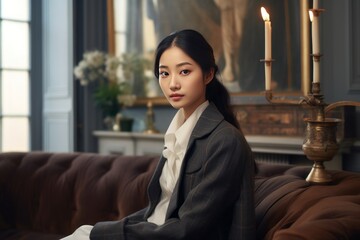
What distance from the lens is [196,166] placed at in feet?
4.55

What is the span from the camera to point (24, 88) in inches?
199

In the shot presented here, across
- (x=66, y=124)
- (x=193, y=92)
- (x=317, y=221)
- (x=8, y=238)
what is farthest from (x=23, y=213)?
(x=66, y=124)

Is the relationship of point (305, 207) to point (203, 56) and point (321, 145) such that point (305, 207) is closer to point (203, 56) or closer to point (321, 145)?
point (321, 145)

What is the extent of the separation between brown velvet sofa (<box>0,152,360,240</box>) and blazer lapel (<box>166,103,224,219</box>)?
27 cm

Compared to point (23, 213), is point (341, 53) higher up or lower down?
higher up

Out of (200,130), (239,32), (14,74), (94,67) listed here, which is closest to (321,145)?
(200,130)

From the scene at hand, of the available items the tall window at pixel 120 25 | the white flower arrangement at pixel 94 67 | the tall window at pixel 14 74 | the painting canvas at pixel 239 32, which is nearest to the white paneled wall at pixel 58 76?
the tall window at pixel 14 74

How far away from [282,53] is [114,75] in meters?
1.68

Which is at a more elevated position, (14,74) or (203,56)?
(14,74)

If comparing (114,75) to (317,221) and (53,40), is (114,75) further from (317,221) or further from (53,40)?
(317,221)

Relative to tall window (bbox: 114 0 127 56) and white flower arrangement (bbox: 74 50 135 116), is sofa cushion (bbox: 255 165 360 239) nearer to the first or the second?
white flower arrangement (bbox: 74 50 135 116)

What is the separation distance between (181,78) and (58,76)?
3.70 meters

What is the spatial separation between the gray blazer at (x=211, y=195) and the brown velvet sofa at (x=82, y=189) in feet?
0.54

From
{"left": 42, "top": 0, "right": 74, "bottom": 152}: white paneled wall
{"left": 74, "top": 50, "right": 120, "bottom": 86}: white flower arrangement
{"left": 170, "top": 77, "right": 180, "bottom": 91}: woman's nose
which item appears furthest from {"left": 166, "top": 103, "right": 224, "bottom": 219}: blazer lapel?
{"left": 42, "top": 0, "right": 74, "bottom": 152}: white paneled wall
